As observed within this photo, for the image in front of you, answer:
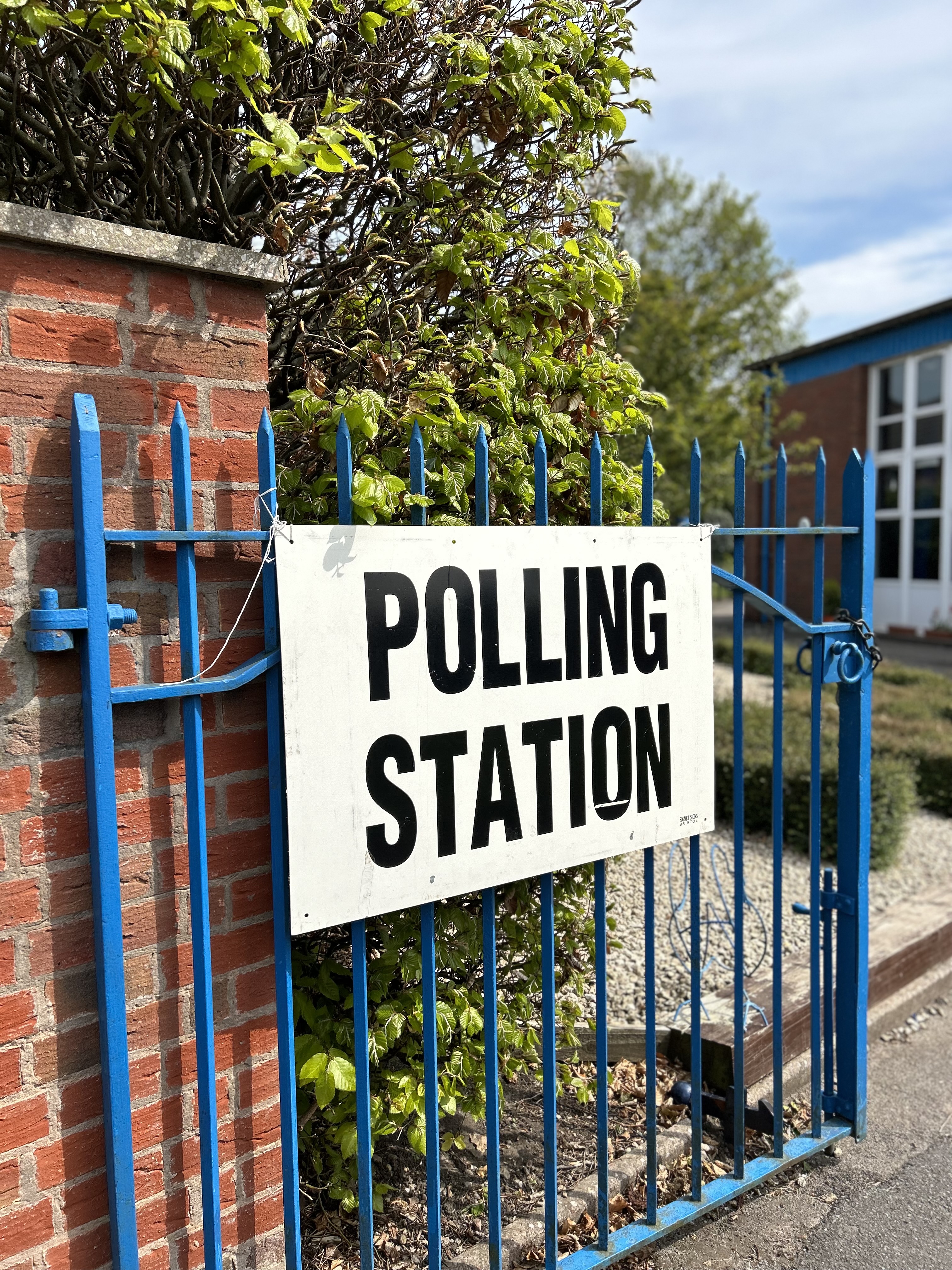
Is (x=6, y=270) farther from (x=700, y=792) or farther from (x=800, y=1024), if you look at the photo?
(x=800, y=1024)

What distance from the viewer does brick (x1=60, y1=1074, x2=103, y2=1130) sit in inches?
66.7

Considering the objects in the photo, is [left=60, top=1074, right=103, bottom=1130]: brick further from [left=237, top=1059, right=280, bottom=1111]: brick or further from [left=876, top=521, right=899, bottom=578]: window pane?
[left=876, top=521, right=899, bottom=578]: window pane

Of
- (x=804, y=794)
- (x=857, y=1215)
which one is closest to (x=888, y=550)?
(x=804, y=794)

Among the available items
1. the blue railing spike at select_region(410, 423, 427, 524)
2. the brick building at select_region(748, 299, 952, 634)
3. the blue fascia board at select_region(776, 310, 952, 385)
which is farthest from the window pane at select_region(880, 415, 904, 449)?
the blue railing spike at select_region(410, 423, 427, 524)

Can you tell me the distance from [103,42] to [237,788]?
1438 millimetres

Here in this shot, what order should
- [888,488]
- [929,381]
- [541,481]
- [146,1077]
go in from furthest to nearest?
[888,488] → [929,381] → [541,481] → [146,1077]

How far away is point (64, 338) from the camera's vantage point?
65.6 inches

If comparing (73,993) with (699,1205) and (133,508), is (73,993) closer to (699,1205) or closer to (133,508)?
(133,508)

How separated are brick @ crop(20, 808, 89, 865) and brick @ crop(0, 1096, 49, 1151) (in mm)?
412

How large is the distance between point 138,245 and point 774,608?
6.22 feet

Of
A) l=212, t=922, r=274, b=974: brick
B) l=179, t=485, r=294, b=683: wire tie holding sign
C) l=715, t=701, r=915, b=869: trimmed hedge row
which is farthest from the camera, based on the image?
l=715, t=701, r=915, b=869: trimmed hedge row

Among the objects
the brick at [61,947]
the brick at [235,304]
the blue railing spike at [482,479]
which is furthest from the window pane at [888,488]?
the brick at [61,947]

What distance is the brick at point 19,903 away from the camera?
1.61 metres

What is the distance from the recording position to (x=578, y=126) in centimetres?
243
